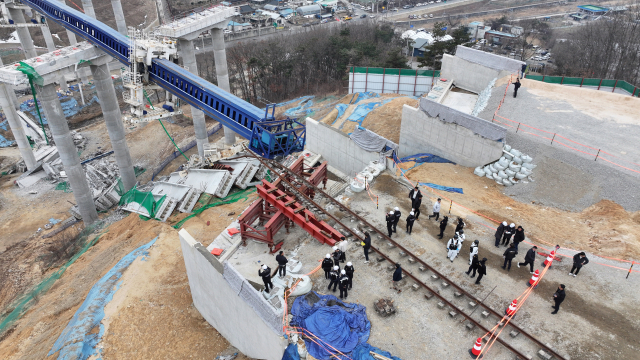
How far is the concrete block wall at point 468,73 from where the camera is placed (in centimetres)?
3097

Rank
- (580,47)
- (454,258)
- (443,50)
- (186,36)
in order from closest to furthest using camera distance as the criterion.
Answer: (454,258) < (186,36) < (443,50) < (580,47)

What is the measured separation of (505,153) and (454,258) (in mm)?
9269

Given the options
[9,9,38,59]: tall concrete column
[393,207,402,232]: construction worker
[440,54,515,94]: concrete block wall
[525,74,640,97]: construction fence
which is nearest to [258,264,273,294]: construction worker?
[393,207,402,232]: construction worker

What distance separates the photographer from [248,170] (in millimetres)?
27172

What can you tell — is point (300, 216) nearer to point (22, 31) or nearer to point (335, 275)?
point (335, 275)

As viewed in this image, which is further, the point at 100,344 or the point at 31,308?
the point at 31,308

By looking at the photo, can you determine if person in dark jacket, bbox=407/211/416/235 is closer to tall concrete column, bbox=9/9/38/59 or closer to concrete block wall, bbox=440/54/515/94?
concrete block wall, bbox=440/54/515/94

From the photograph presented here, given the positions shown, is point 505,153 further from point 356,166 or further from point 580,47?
point 580,47

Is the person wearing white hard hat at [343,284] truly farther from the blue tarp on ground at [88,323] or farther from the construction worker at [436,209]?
the blue tarp on ground at [88,323]

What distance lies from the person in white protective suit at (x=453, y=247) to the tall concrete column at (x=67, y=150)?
24.3 m

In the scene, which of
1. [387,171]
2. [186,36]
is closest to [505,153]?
[387,171]

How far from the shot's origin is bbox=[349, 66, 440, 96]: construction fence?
36938 mm

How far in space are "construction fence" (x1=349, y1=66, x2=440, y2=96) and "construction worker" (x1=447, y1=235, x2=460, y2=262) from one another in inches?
980

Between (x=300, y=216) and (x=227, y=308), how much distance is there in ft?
14.2
